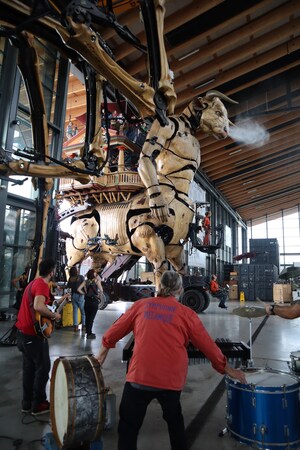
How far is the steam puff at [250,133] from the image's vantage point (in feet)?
49.9

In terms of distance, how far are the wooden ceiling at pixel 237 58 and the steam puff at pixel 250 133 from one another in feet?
0.47

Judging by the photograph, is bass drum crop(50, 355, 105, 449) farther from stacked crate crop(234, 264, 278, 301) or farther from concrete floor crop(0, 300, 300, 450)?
stacked crate crop(234, 264, 278, 301)

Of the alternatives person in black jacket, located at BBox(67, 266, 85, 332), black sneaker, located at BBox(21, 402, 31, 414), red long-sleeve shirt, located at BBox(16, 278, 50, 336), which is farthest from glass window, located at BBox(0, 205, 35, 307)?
black sneaker, located at BBox(21, 402, 31, 414)

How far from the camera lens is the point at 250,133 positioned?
16188 millimetres

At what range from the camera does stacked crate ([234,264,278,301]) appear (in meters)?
17.3

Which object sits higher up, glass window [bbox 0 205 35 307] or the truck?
glass window [bbox 0 205 35 307]

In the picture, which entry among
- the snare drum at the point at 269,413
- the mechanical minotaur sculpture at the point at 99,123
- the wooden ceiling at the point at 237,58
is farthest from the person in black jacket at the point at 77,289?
the wooden ceiling at the point at 237,58

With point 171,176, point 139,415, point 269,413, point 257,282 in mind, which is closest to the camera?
point 139,415

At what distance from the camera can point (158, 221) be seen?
5.24 metres

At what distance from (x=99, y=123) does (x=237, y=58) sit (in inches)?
339

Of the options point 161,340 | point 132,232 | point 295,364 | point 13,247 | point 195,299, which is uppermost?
point 132,232

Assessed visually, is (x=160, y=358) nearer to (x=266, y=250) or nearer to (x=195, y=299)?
(x=195, y=299)

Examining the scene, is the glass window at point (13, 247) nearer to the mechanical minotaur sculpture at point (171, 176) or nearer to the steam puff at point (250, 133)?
the mechanical minotaur sculpture at point (171, 176)

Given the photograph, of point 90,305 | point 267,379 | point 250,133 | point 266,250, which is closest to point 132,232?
point 90,305
